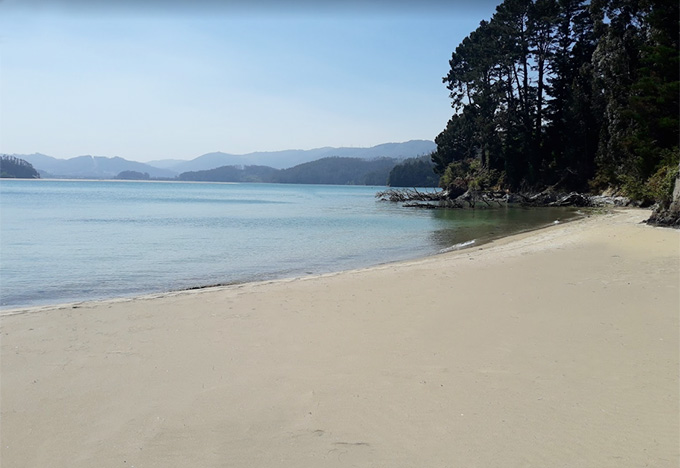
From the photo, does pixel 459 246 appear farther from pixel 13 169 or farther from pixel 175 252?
pixel 13 169

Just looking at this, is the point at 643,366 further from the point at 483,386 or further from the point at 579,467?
the point at 579,467

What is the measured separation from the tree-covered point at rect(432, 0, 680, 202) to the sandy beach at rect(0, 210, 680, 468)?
789 inches

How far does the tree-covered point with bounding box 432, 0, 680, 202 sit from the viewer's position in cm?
2514

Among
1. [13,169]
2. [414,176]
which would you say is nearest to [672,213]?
[414,176]

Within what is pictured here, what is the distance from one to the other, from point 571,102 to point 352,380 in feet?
141

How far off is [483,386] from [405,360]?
89 cm

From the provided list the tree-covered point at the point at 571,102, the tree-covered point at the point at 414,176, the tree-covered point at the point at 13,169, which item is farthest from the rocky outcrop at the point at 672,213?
the tree-covered point at the point at 13,169

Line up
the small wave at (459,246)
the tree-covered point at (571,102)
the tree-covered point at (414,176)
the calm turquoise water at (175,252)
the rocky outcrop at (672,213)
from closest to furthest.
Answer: the calm turquoise water at (175,252), the small wave at (459,246), the rocky outcrop at (672,213), the tree-covered point at (571,102), the tree-covered point at (414,176)

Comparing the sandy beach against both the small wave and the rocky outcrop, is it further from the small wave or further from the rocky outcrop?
the rocky outcrop

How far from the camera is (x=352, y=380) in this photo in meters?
4.29

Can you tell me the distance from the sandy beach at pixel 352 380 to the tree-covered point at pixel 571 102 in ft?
65.8

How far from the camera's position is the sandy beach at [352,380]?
3174 mm

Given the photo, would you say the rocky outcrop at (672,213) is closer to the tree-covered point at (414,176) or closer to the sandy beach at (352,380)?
the sandy beach at (352,380)

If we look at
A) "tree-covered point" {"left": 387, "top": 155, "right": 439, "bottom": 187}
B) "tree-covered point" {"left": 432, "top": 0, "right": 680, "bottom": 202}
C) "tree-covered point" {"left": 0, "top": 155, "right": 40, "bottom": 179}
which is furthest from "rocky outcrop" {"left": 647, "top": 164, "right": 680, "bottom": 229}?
"tree-covered point" {"left": 0, "top": 155, "right": 40, "bottom": 179}
